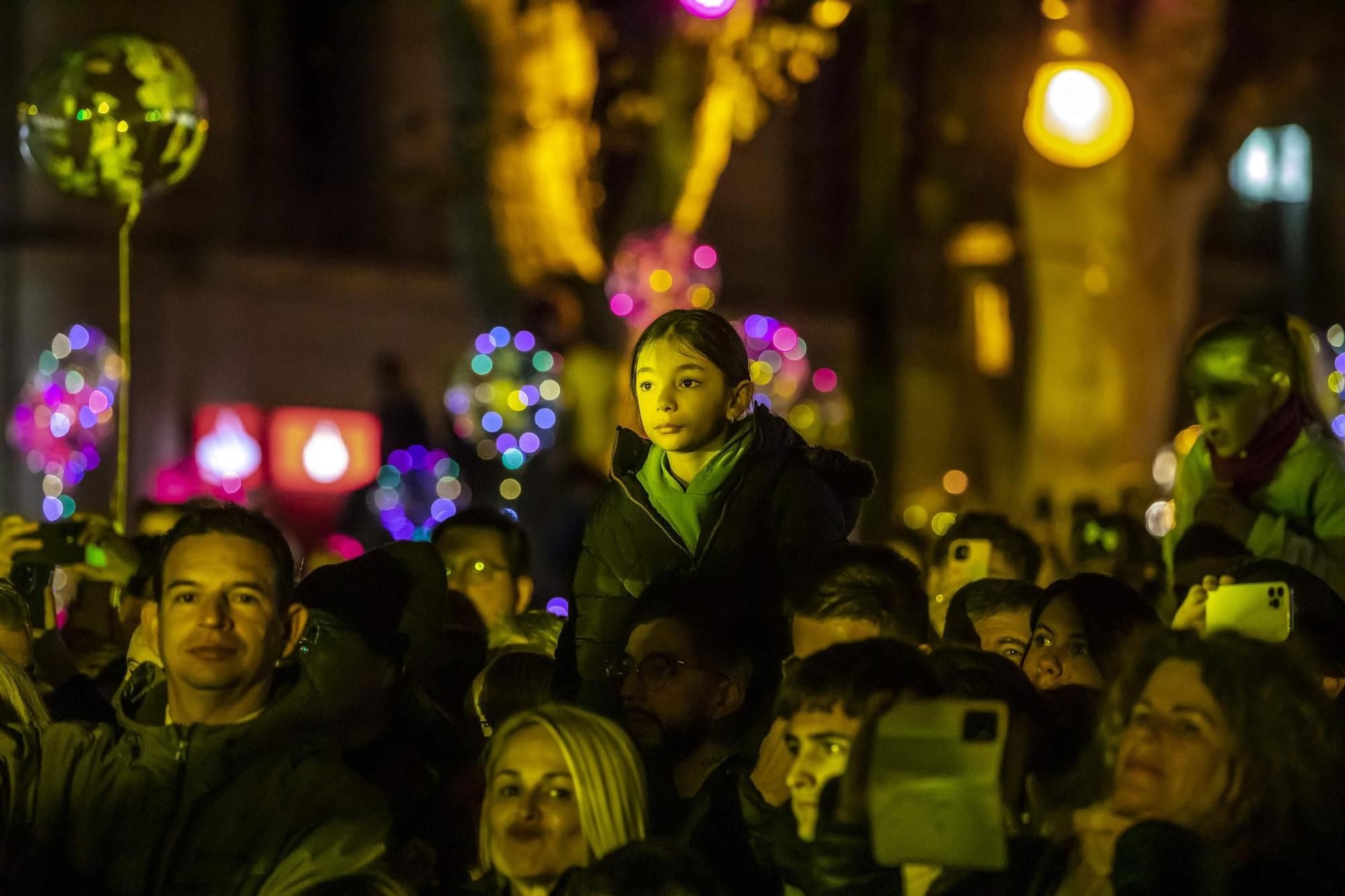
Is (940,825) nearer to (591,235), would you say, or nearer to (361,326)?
(591,235)

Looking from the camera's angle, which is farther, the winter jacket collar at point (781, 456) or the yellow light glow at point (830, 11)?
the yellow light glow at point (830, 11)

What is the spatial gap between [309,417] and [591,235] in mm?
7045

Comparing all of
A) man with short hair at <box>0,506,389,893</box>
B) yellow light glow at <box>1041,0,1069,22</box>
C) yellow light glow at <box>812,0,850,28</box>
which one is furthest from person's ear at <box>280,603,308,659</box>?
yellow light glow at <box>812,0,850,28</box>

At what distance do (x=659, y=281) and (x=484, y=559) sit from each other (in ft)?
39.4

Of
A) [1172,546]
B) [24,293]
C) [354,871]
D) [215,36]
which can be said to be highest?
[215,36]

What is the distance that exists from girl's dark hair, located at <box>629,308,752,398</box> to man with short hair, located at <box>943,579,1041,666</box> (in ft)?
2.53

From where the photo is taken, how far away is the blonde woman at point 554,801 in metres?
4.20

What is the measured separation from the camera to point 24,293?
23.0 meters

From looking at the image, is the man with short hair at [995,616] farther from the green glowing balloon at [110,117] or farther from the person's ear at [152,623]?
the green glowing balloon at [110,117]

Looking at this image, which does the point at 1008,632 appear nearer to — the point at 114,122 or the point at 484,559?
the point at 484,559

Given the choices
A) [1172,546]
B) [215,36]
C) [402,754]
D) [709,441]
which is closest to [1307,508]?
[1172,546]

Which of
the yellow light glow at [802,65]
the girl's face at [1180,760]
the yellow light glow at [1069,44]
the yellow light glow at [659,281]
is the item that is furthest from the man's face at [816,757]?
the yellow light glow at [659,281]

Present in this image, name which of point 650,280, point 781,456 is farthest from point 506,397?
point 781,456

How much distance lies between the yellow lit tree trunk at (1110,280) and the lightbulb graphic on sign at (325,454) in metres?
8.72
